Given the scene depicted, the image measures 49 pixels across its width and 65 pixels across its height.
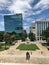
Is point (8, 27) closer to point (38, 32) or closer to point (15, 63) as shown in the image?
point (38, 32)

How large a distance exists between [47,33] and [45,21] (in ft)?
114

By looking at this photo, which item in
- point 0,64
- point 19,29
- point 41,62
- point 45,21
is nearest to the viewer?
point 0,64

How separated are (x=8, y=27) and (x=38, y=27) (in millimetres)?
28126

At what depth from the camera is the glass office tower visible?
106m

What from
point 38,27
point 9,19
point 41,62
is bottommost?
point 41,62

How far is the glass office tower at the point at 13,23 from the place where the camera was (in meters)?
106

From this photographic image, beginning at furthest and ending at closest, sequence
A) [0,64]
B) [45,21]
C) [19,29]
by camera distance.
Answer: [19,29], [45,21], [0,64]

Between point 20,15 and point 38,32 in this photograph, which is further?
point 20,15

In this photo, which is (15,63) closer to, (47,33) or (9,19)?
(47,33)

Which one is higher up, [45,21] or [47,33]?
[45,21]

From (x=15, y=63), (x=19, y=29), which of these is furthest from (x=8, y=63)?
(x=19, y=29)

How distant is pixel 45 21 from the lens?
294 feet

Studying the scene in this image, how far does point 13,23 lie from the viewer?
360ft

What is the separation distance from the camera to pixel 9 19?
363 ft
